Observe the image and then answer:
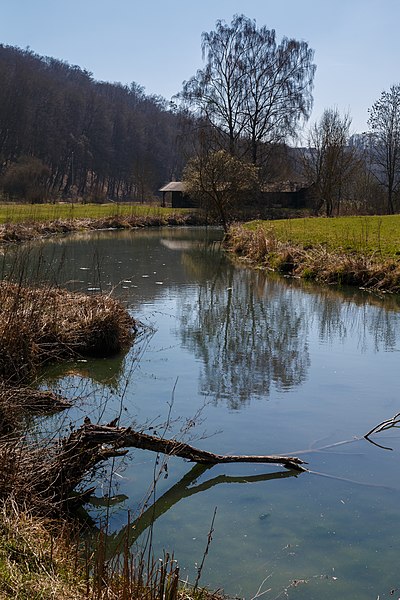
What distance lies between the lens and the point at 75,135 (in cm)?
8094

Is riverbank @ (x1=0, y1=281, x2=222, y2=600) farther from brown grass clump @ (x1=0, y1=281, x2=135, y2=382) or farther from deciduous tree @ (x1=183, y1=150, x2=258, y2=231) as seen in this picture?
deciduous tree @ (x1=183, y1=150, x2=258, y2=231)

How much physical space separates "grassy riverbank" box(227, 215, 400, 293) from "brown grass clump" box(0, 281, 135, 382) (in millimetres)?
7698

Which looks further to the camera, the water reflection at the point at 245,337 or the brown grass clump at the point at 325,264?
the brown grass clump at the point at 325,264

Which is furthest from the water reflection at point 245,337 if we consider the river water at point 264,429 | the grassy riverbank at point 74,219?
the grassy riverbank at point 74,219

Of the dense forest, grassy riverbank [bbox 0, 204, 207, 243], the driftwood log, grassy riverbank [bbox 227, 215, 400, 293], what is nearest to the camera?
the driftwood log

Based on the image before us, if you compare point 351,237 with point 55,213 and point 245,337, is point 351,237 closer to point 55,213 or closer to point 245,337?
point 245,337

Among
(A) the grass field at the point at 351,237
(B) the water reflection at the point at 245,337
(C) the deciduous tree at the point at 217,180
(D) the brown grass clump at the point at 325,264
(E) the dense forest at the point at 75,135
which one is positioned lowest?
(B) the water reflection at the point at 245,337

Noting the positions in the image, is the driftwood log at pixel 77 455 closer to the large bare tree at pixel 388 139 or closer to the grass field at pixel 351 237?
the grass field at pixel 351 237

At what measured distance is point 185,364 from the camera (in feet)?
31.1

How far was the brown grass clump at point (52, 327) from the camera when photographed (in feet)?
25.5

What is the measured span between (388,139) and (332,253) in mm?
29165

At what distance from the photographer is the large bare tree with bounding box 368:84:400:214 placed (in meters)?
44.1

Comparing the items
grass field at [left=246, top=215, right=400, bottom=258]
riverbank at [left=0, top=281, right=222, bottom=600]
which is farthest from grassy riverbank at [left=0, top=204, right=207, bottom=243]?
riverbank at [left=0, top=281, right=222, bottom=600]

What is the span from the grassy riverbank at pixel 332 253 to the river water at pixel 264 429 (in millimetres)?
1805
